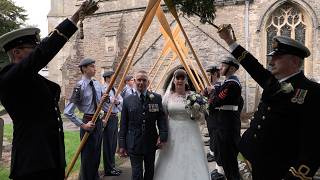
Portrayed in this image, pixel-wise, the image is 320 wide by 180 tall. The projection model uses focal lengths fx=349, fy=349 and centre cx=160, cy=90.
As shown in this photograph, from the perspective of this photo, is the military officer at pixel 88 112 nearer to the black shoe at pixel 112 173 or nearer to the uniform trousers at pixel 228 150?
the black shoe at pixel 112 173

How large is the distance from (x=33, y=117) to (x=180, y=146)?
3040 millimetres

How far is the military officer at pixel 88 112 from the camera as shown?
5.77 m

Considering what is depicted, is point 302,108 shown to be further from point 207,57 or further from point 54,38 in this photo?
point 207,57

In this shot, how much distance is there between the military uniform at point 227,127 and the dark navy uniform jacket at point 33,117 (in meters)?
3.41

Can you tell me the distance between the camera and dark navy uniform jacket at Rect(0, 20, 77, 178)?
113 inches

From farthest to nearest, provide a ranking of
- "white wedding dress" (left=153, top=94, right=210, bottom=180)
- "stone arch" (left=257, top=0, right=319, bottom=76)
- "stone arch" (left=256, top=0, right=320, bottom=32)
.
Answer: "stone arch" (left=257, top=0, right=319, bottom=76) → "stone arch" (left=256, top=0, right=320, bottom=32) → "white wedding dress" (left=153, top=94, right=210, bottom=180)

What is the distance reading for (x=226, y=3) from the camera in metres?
17.7

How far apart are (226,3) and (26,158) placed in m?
16.2

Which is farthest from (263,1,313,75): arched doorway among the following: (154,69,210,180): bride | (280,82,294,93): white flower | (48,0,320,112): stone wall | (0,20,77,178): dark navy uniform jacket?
(0,20,77,178): dark navy uniform jacket

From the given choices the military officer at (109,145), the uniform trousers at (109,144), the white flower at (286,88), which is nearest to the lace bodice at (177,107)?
the military officer at (109,145)

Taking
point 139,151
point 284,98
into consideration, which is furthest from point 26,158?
point 139,151

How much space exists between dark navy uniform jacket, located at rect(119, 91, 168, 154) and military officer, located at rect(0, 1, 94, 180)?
7.71 ft

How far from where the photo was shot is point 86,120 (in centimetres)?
611

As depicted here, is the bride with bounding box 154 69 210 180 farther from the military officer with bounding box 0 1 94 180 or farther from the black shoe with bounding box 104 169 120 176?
the military officer with bounding box 0 1 94 180
